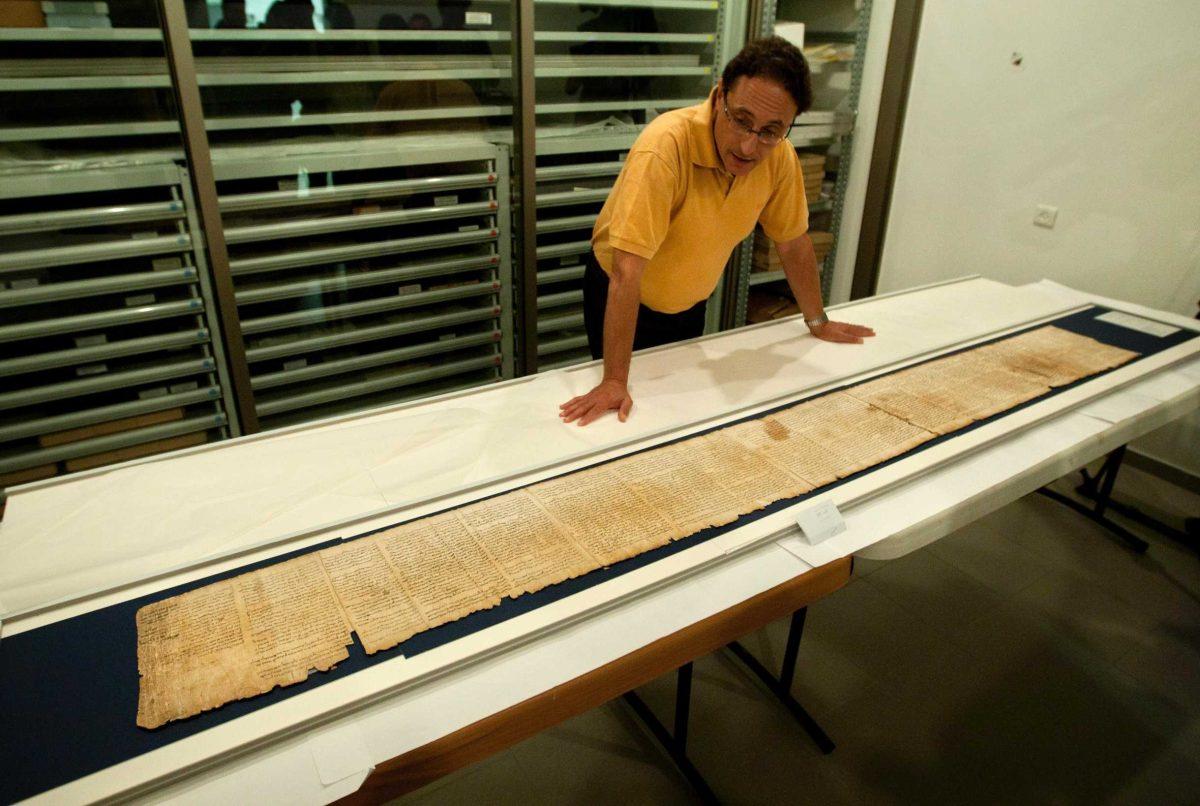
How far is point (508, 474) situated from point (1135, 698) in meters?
1.77

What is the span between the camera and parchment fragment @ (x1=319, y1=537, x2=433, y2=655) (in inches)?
38.5

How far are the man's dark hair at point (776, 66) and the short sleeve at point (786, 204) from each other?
30cm

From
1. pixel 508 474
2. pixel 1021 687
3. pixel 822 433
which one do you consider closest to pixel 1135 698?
pixel 1021 687

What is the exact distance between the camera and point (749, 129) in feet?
5.04

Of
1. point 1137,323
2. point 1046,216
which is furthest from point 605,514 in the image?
point 1046,216

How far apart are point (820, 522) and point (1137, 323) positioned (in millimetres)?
1722

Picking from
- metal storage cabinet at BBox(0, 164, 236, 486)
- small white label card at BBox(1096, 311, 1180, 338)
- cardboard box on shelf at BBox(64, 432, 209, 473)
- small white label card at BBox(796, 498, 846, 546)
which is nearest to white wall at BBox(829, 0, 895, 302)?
small white label card at BBox(1096, 311, 1180, 338)

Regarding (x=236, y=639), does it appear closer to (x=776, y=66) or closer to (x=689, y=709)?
(x=689, y=709)

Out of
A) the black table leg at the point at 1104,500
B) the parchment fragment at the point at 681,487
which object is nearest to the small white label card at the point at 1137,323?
the black table leg at the point at 1104,500

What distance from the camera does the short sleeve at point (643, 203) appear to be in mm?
1562

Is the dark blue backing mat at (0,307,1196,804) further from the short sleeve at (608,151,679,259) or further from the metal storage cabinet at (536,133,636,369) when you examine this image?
the metal storage cabinet at (536,133,636,369)

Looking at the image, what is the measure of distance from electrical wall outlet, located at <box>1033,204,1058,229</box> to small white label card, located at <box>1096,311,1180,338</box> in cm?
68

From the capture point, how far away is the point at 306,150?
2.51 m

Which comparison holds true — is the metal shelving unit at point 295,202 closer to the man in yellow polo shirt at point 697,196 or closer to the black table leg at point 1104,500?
the man in yellow polo shirt at point 697,196
